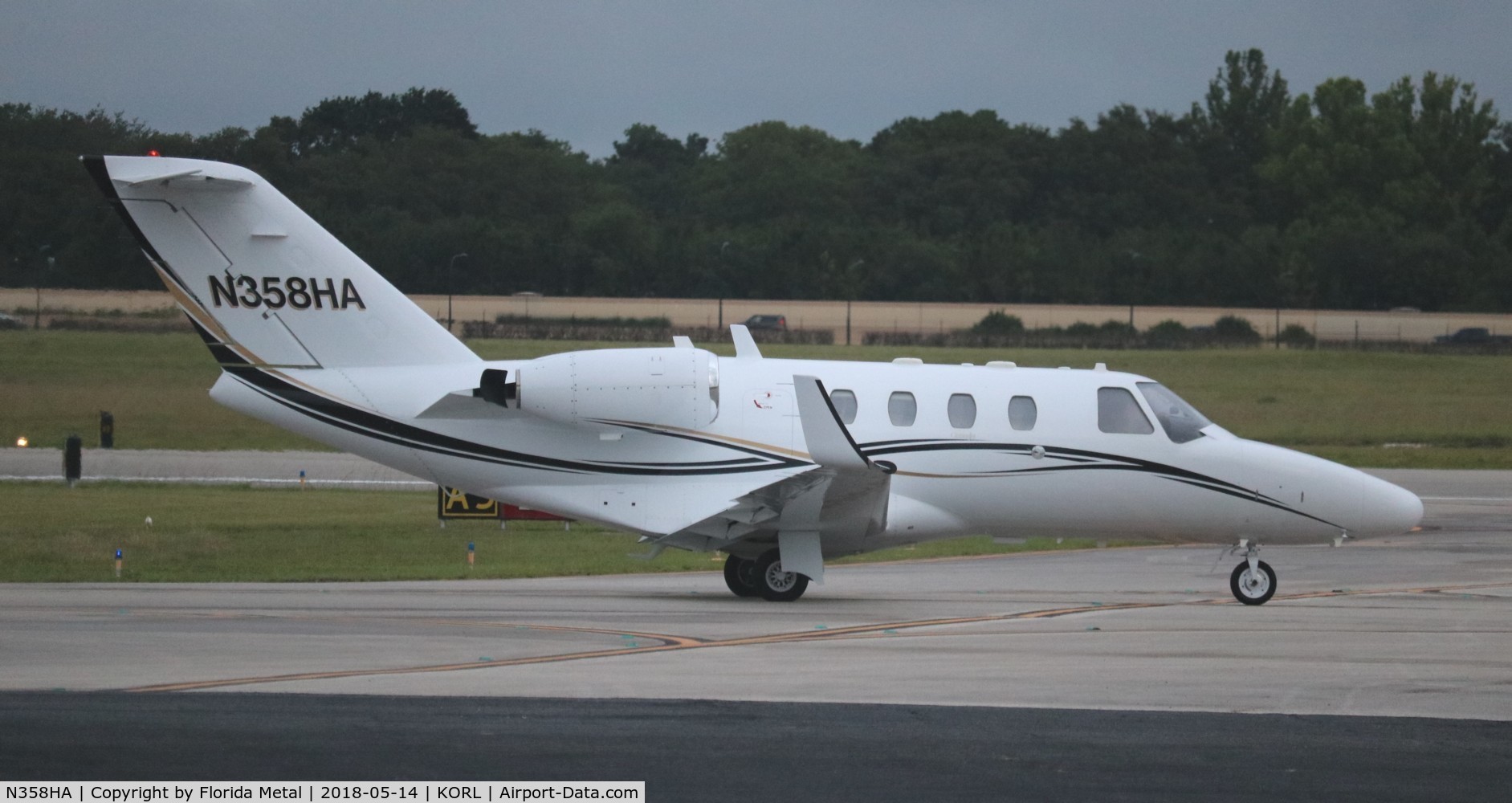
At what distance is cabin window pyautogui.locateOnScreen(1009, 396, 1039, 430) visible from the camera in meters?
18.6

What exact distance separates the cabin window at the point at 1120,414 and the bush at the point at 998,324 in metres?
41.0

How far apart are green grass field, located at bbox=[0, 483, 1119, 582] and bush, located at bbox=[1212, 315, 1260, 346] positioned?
39.5 meters

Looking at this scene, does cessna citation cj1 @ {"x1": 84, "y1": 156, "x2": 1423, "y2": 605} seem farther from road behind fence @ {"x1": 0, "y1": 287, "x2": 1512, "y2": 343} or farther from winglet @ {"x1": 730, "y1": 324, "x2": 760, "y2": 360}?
road behind fence @ {"x1": 0, "y1": 287, "x2": 1512, "y2": 343}

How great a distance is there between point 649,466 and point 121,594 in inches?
229

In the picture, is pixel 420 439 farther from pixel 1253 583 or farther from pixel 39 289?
pixel 39 289

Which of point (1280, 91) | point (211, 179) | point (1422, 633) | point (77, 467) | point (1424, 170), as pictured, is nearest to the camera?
point (1422, 633)

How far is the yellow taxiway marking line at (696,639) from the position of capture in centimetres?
1190

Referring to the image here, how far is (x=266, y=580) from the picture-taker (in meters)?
19.6

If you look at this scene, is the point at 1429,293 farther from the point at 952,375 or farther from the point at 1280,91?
the point at 952,375

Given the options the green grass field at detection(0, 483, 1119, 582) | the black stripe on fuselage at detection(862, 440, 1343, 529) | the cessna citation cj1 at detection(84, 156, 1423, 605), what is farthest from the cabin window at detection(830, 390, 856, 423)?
the green grass field at detection(0, 483, 1119, 582)

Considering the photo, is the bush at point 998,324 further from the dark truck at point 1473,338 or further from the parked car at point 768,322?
the dark truck at point 1473,338

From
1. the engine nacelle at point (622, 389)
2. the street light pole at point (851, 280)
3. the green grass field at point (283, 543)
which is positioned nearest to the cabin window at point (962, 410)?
the engine nacelle at point (622, 389)

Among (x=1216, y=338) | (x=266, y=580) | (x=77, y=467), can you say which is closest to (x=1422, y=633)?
(x=266, y=580)

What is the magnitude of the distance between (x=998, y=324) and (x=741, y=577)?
43.2 metres
